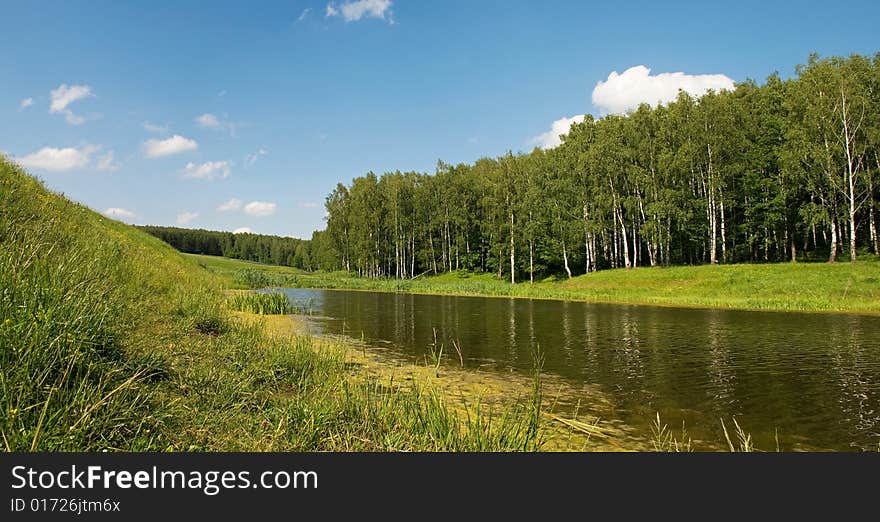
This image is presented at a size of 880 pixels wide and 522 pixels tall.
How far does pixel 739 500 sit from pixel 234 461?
443 cm

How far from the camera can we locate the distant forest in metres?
169

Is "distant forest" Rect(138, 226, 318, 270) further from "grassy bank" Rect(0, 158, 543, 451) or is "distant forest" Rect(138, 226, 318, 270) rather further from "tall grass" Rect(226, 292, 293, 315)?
"grassy bank" Rect(0, 158, 543, 451)

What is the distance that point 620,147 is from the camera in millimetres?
47750

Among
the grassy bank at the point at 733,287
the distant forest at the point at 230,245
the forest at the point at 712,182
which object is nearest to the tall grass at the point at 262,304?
the grassy bank at the point at 733,287

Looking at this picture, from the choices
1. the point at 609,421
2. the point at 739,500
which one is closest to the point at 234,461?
the point at 739,500

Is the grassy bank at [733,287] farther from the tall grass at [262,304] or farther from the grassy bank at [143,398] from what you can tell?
the grassy bank at [143,398]

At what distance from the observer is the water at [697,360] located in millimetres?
8172

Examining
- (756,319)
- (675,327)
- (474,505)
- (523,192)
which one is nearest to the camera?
(474,505)

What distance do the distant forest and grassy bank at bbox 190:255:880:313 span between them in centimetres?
13116

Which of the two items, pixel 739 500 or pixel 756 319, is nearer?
pixel 739 500

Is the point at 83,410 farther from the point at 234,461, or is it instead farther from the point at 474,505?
the point at 474,505

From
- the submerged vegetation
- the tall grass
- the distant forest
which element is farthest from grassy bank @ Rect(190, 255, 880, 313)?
the distant forest

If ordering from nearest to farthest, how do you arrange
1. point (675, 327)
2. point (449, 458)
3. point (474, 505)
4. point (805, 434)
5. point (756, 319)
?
point (474, 505) → point (449, 458) → point (805, 434) → point (675, 327) → point (756, 319)

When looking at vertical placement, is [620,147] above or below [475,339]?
above
